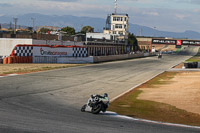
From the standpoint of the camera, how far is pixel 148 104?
579 inches

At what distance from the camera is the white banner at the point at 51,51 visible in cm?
4145

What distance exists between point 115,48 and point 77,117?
87.7 meters

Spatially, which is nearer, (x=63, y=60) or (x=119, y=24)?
(x=63, y=60)

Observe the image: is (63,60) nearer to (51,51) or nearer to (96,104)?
(51,51)

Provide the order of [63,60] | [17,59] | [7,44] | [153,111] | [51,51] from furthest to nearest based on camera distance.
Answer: [7,44], [63,60], [51,51], [17,59], [153,111]

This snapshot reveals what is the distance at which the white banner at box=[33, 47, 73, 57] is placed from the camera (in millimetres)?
41453

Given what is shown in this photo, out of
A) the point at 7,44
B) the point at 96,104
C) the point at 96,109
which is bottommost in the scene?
the point at 96,109

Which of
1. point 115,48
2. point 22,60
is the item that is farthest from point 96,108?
point 115,48

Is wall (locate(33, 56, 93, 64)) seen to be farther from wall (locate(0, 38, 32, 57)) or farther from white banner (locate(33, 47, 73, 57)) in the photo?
wall (locate(0, 38, 32, 57))

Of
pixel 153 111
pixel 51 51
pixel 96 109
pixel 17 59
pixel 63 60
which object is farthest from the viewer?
pixel 63 60

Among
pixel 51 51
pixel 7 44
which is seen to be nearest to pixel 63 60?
pixel 51 51

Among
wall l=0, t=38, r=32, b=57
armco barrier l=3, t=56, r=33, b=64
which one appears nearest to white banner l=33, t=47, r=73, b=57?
armco barrier l=3, t=56, r=33, b=64

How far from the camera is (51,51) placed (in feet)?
141

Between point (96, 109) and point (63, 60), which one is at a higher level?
point (63, 60)
